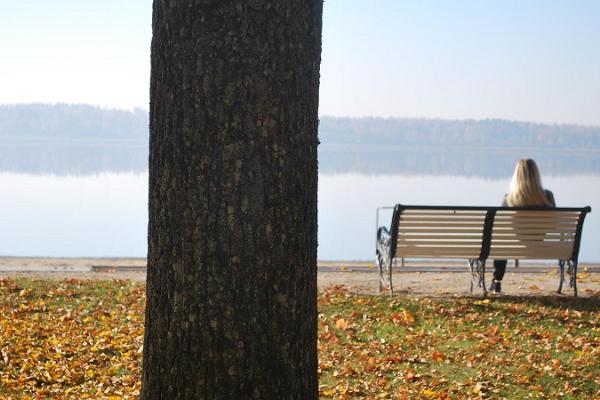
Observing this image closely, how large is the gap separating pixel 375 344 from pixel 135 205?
22.3m

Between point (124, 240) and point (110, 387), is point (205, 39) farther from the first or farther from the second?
point (124, 240)

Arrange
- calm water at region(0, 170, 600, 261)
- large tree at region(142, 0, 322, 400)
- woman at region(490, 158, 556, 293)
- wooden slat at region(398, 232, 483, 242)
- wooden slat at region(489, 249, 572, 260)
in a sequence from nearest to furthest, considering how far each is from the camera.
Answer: large tree at region(142, 0, 322, 400) → wooden slat at region(398, 232, 483, 242) → wooden slat at region(489, 249, 572, 260) → woman at region(490, 158, 556, 293) → calm water at region(0, 170, 600, 261)

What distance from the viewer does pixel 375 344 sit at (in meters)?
8.11

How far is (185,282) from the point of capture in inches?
164

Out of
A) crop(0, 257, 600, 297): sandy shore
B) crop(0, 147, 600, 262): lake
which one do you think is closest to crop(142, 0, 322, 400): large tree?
crop(0, 257, 600, 297): sandy shore

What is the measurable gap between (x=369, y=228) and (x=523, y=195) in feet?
48.7

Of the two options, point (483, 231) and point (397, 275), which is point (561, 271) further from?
point (397, 275)

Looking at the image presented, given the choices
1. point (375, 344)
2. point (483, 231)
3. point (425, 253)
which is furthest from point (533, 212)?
point (375, 344)

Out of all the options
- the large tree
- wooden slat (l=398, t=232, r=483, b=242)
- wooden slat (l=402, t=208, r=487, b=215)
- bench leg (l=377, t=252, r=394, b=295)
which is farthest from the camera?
bench leg (l=377, t=252, r=394, b=295)

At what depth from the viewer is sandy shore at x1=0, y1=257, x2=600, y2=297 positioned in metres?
10.8

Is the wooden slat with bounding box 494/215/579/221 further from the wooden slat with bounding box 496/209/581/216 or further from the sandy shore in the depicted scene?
the sandy shore

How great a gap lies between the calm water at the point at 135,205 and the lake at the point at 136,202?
23 mm

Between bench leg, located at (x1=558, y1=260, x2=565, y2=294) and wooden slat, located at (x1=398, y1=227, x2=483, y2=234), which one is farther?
bench leg, located at (x1=558, y1=260, x2=565, y2=294)

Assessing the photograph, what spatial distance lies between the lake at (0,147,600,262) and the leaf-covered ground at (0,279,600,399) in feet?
33.5
